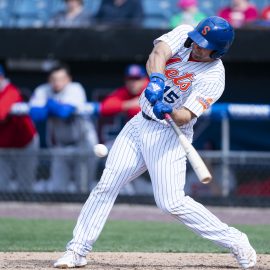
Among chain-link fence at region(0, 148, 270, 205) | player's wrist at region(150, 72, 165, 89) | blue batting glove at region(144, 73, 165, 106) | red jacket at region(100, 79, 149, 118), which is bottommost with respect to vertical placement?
chain-link fence at region(0, 148, 270, 205)

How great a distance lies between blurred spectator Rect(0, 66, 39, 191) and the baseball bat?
533cm

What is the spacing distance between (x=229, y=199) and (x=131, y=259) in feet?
13.7

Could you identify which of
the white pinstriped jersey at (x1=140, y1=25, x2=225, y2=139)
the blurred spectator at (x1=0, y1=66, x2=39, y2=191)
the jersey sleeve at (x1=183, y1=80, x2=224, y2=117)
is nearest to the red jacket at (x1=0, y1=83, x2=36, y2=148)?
the blurred spectator at (x1=0, y1=66, x2=39, y2=191)

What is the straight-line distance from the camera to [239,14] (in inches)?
447

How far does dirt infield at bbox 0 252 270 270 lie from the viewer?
609 cm

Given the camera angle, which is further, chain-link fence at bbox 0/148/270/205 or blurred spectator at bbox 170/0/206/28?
blurred spectator at bbox 170/0/206/28

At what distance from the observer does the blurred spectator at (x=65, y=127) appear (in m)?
10.6

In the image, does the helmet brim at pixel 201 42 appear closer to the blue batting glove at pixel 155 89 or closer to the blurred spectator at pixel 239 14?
the blue batting glove at pixel 155 89

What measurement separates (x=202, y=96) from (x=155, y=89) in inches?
14.8

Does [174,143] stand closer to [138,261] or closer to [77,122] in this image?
[138,261]

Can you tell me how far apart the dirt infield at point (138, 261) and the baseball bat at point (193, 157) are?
948mm

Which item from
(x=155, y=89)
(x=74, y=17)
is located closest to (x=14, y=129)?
(x=74, y=17)

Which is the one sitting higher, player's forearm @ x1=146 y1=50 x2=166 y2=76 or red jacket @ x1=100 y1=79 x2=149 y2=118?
player's forearm @ x1=146 y1=50 x2=166 y2=76

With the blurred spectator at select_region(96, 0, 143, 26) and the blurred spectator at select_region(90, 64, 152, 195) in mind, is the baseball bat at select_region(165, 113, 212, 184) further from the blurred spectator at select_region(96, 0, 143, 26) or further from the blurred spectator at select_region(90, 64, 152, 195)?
the blurred spectator at select_region(96, 0, 143, 26)
